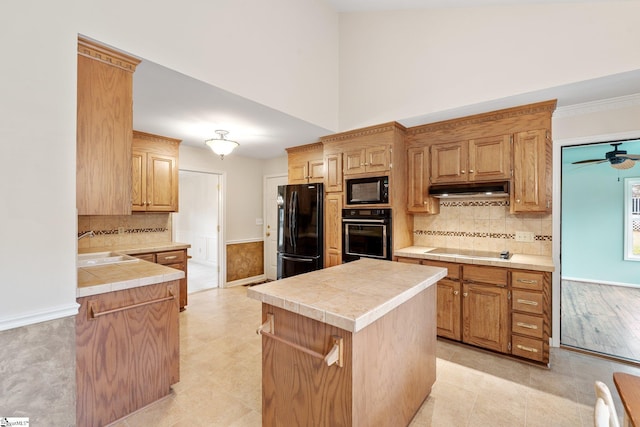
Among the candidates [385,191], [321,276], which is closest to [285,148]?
[385,191]

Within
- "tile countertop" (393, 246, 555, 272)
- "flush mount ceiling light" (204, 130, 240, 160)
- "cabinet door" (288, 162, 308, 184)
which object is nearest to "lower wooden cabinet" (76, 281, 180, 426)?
"flush mount ceiling light" (204, 130, 240, 160)

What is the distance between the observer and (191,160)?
182 inches

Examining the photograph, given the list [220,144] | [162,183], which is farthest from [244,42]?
[162,183]

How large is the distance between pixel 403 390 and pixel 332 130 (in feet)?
9.88

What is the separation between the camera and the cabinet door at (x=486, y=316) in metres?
2.67

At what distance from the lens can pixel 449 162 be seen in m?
3.28

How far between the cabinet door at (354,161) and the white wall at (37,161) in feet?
9.23

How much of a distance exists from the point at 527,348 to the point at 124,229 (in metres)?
4.96

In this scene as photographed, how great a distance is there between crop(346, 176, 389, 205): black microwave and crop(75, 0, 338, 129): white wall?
0.86m

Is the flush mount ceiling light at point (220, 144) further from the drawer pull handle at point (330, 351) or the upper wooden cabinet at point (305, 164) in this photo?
the drawer pull handle at point (330, 351)

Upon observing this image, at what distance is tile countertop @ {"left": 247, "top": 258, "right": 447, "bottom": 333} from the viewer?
4.09 feet

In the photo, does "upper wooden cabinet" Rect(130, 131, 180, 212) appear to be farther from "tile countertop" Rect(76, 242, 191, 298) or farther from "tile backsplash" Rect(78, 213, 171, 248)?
"tile countertop" Rect(76, 242, 191, 298)

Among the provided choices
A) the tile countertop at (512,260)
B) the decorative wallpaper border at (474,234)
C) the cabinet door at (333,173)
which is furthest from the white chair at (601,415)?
the cabinet door at (333,173)

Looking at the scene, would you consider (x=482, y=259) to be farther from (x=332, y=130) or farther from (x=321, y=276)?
(x=332, y=130)
